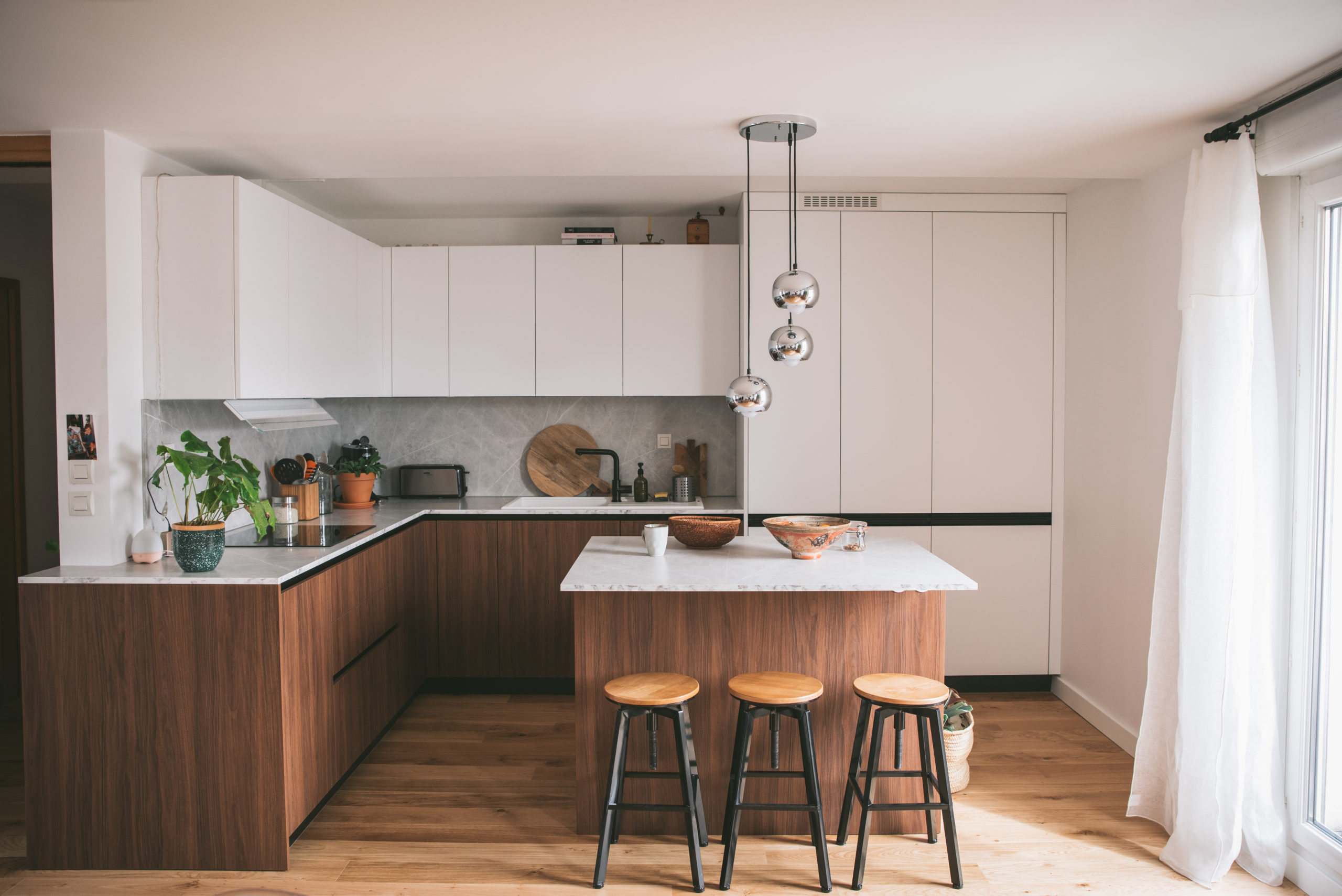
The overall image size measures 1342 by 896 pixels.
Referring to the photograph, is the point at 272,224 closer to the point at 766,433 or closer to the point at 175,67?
the point at 175,67

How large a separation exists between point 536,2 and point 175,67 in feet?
3.69

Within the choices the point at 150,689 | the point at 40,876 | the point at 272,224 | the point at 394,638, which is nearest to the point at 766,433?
the point at 394,638

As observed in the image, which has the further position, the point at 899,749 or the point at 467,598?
the point at 467,598

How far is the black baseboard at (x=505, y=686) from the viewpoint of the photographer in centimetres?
416

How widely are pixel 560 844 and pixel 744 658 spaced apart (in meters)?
0.87

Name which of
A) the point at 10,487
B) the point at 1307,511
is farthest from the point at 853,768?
the point at 10,487

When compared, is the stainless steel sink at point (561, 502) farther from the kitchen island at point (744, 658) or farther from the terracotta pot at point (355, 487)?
the kitchen island at point (744, 658)

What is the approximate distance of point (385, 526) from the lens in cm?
353

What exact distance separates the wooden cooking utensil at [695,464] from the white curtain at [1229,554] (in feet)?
7.90

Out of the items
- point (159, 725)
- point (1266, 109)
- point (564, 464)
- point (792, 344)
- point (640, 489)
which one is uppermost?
point (1266, 109)

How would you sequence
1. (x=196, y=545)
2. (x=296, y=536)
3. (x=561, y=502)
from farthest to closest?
Answer: (x=561, y=502)
(x=296, y=536)
(x=196, y=545)

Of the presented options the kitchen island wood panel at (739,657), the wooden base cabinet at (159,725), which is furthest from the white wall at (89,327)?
the kitchen island wood panel at (739,657)

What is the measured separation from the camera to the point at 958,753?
3.05m

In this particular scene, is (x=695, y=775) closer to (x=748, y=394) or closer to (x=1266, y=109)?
(x=748, y=394)
